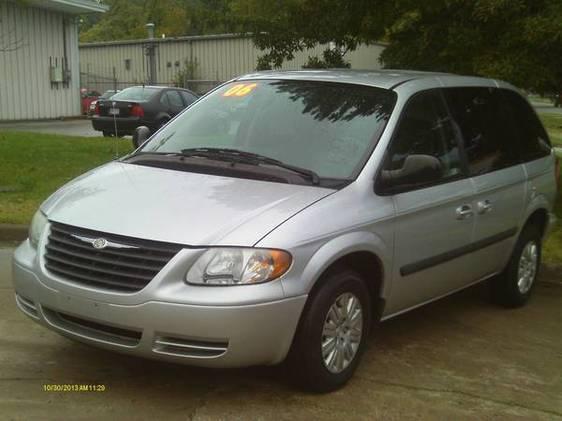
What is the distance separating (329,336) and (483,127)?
2285 millimetres

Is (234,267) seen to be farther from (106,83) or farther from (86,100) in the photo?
(106,83)

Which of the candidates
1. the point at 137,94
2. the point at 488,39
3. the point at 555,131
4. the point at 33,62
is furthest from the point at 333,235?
the point at 33,62

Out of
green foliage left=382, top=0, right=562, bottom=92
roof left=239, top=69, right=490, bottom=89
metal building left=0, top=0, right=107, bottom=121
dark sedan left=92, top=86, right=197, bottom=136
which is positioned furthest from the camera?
metal building left=0, top=0, right=107, bottom=121

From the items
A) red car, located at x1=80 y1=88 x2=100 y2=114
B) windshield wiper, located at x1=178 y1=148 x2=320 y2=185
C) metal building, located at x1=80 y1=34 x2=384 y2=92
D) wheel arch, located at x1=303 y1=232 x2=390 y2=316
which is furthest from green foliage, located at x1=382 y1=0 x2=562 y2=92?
metal building, located at x1=80 y1=34 x2=384 y2=92

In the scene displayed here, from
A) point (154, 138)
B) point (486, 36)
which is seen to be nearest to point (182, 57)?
point (486, 36)

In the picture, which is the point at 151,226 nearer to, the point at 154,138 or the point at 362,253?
the point at 362,253

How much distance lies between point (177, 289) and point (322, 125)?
160 cm

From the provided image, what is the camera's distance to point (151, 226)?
3.66 meters

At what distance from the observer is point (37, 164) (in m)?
10.8

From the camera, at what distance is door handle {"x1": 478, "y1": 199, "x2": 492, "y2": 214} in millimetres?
5070

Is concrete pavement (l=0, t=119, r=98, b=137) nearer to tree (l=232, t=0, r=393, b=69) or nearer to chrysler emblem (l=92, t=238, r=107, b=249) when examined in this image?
tree (l=232, t=0, r=393, b=69)

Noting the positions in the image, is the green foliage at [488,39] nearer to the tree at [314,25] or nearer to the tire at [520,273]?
the tree at [314,25]

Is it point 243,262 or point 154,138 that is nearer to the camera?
point 243,262

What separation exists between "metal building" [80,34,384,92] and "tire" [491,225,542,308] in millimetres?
27708
